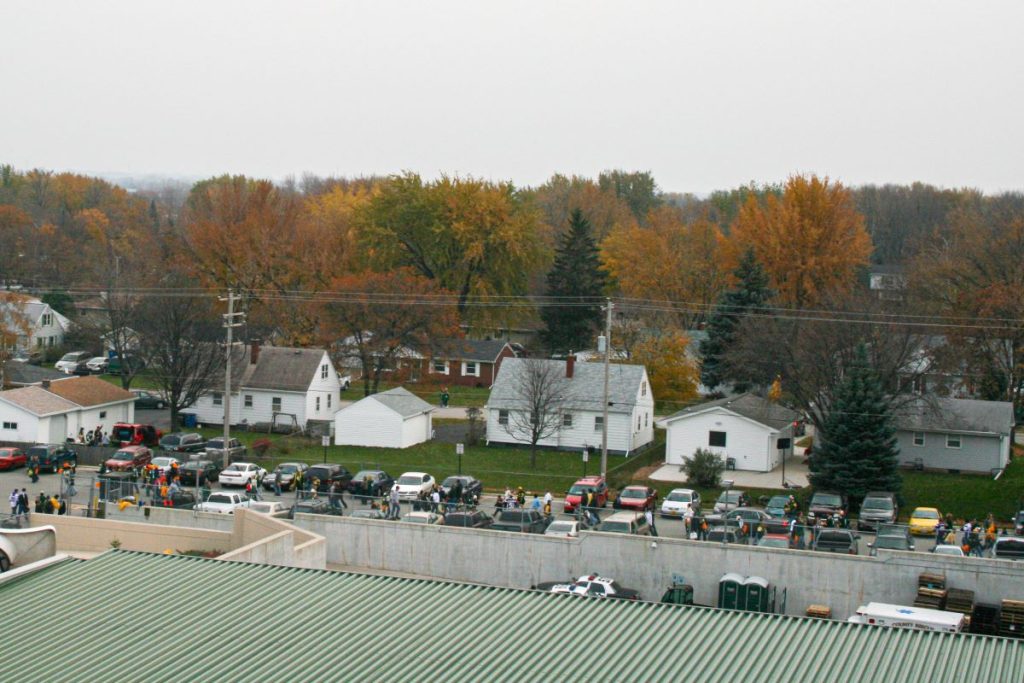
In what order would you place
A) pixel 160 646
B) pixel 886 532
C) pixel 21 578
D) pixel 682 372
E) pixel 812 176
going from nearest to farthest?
pixel 160 646 → pixel 21 578 → pixel 886 532 → pixel 682 372 → pixel 812 176

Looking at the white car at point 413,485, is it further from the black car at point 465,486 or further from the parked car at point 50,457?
the parked car at point 50,457

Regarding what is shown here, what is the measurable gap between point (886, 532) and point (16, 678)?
75.7ft

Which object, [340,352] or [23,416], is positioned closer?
[23,416]

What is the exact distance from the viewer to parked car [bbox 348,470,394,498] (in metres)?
39.3

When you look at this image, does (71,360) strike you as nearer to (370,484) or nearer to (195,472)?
(195,472)

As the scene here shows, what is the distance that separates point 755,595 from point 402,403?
24.4 meters

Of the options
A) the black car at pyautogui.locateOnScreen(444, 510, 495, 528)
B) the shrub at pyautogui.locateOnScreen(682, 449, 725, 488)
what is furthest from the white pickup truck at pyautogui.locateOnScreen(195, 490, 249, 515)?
the shrub at pyautogui.locateOnScreen(682, 449, 725, 488)

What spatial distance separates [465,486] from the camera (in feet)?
130

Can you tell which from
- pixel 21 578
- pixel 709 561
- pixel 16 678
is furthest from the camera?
pixel 709 561

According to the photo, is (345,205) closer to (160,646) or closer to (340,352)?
(340,352)

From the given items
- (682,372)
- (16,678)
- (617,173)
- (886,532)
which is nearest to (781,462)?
(682,372)

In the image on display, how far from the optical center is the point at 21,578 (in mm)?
18703

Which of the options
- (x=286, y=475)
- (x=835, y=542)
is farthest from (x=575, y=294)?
(x=835, y=542)

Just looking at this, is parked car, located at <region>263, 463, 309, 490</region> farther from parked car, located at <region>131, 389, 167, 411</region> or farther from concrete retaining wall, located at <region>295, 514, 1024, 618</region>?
parked car, located at <region>131, 389, 167, 411</region>
